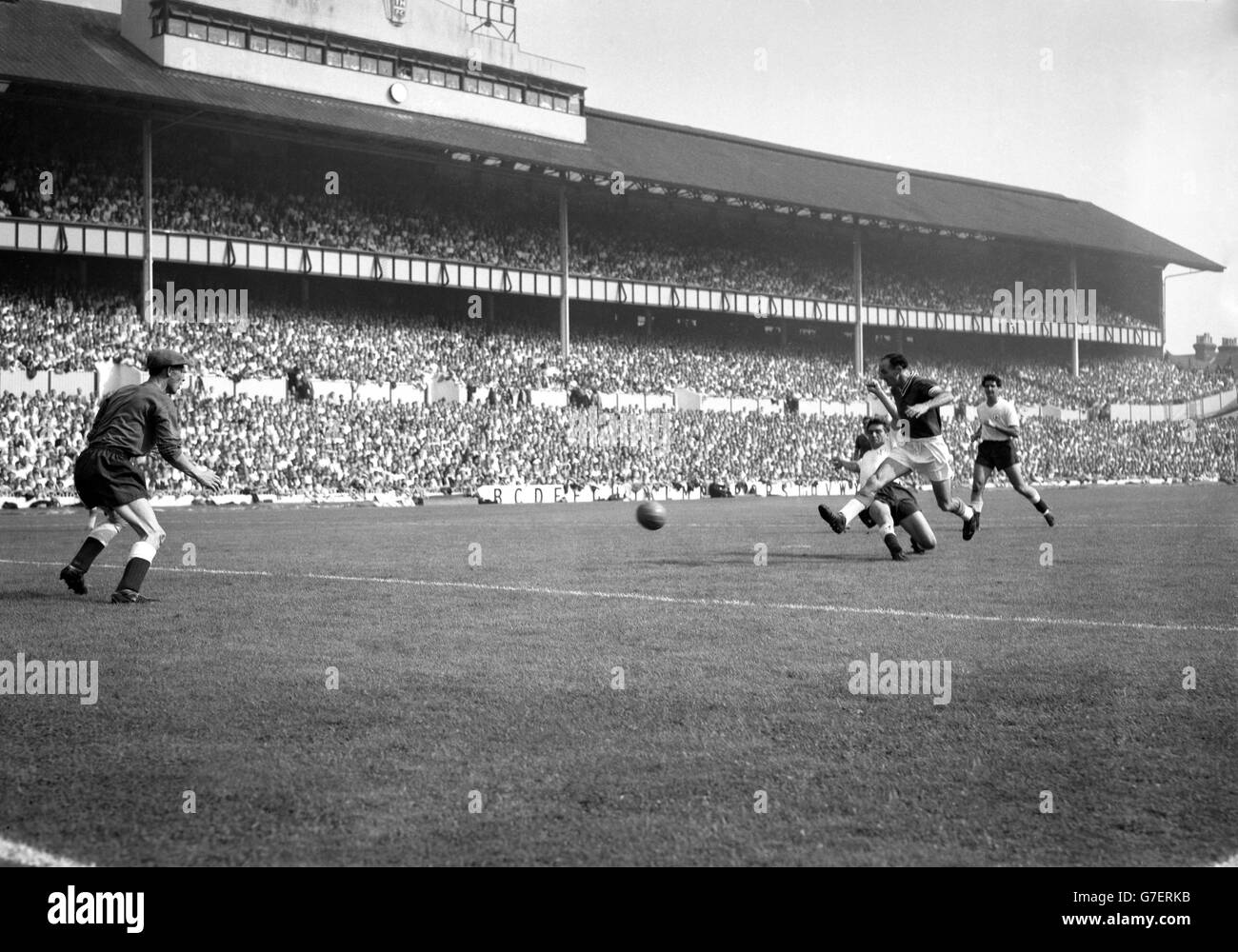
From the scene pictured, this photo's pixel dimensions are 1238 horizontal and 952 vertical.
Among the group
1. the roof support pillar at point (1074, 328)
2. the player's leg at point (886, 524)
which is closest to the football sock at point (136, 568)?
the player's leg at point (886, 524)

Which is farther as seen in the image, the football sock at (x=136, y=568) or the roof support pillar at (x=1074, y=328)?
the roof support pillar at (x=1074, y=328)

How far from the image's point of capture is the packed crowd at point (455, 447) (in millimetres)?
36312

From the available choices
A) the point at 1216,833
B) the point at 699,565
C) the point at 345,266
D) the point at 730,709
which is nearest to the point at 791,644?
the point at 730,709

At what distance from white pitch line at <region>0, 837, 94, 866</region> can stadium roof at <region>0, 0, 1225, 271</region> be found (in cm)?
4431

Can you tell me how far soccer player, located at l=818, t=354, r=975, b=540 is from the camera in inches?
Result: 580

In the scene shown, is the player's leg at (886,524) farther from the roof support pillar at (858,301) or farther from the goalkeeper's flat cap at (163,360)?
the roof support pillar at (858,301)

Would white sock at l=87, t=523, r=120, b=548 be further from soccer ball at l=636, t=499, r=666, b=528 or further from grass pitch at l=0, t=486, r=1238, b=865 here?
soccer ball at l=636, t=499, r=666, b=528

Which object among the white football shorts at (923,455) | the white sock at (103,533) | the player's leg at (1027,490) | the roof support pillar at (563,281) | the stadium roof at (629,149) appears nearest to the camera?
the white sock at (103,533)

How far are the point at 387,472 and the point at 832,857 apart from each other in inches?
1544

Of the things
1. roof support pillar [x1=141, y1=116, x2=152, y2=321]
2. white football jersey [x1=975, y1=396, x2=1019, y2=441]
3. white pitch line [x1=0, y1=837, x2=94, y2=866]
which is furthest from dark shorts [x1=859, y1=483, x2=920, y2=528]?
roof support pillar [x1=141, y1=116, x2=152, y2=321]

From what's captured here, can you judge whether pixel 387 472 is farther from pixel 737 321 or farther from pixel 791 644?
pixel 791 644

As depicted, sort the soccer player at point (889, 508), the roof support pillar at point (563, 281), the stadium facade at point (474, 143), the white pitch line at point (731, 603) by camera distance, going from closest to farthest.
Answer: the white pitch line at point (731, 603), the soccer player at point (889, 508), the stadium facade at point (474, 143), the roof support pillar at point (563, 281)

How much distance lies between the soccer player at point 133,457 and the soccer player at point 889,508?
6929 millimetres

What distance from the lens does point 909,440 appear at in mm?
15250
